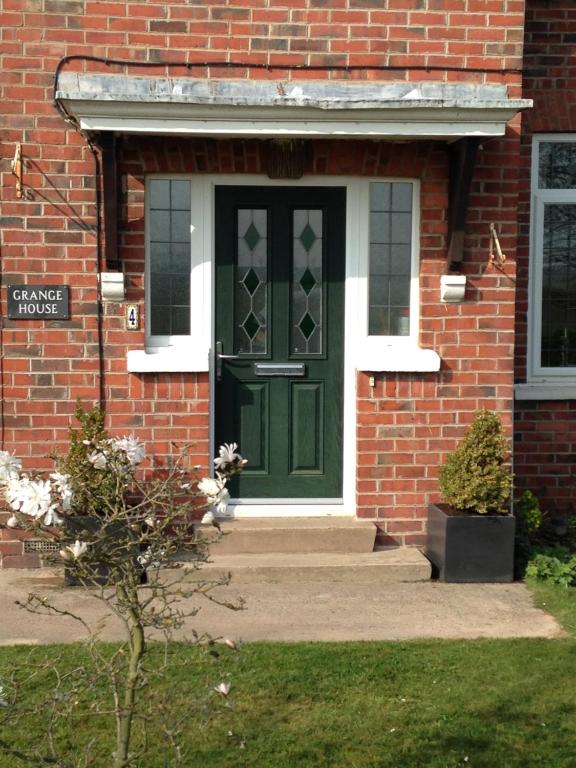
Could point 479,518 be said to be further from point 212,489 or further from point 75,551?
point 75,551

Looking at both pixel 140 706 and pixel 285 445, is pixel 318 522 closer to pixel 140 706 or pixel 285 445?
pixel 285 445

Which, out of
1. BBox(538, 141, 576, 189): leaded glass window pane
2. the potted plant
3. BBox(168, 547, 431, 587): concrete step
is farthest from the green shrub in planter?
BBox(538, 141, 576, 189): leaded glass window pane

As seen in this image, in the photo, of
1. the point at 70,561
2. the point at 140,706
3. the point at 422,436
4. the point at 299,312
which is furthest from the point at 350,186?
the point at 70,561

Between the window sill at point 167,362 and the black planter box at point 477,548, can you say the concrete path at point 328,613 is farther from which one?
the window sill at point 167,362

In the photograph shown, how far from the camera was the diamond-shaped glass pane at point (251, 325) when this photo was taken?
23.6ft

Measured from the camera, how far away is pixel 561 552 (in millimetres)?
7055

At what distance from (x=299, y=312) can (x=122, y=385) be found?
1392mm

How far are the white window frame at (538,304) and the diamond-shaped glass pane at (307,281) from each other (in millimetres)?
1864

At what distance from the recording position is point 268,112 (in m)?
6.27

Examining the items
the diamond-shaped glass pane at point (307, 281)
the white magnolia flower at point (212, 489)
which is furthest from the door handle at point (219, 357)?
the white magnolia flower at point (212, 489)

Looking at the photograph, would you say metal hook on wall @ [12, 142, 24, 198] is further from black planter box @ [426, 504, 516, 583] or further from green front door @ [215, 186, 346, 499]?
black planter box @ [426, 504, 516, 583]

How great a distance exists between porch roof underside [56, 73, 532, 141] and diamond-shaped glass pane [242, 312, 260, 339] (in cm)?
132

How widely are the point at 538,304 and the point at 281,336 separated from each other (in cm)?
221

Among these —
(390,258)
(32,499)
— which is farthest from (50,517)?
(390,258)
